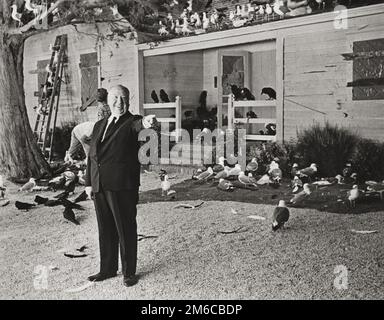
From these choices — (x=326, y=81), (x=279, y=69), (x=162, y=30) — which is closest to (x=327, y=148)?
(x=326, y=81)

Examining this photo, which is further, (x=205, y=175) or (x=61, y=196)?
(x=205, y=175)

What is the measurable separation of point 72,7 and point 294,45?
345cm

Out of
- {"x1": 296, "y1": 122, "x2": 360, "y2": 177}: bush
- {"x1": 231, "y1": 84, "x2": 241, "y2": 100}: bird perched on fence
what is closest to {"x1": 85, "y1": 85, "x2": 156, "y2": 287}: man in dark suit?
{"x1": 296, "y1": 122, "x2": 360, "y2": 177}: bush

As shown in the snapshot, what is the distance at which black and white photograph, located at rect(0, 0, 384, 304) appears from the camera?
128 inches

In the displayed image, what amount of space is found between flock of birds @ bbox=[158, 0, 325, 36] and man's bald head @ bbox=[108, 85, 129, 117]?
5.42 metres

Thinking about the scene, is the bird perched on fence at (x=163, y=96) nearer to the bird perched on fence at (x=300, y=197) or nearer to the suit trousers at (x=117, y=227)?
the bird perched on fence at (x=300, y=197)

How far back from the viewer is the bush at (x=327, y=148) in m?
7.09

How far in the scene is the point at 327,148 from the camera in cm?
721

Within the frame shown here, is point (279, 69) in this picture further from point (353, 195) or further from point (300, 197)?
point (353, 195)

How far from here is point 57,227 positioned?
5211mm

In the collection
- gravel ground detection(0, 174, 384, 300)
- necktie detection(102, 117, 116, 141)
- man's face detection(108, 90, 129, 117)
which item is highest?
man's face detection(108, 90, 129, 117)

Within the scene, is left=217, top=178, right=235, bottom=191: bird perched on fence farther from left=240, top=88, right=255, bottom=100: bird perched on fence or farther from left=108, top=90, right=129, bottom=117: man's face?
left=108, top=90, right=129, bottom=117: man's face

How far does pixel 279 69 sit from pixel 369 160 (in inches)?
92.6
